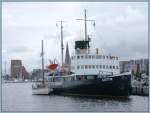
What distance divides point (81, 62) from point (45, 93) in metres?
6.96

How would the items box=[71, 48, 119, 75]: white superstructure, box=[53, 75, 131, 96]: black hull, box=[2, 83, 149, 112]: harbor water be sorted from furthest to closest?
1. box=[71, 48, 119, 75]: white superstructure
2. box=[53, 75, 131, 96]: black hull
3. box=[2, 83, 149, 112]: harbor water

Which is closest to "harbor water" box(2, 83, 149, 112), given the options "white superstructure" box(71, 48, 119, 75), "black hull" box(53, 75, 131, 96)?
"black hull" box(53, 75, 131, 96)

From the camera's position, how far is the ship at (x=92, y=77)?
35.9m

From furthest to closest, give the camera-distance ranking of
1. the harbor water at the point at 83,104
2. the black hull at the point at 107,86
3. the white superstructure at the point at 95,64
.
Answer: the white superstructure at the point at 95,64, the black hull at the point at 107,86, the harbor water at the point at 83,104

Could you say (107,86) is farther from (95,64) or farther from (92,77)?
(95,64)

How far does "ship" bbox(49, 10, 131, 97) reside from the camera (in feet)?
118

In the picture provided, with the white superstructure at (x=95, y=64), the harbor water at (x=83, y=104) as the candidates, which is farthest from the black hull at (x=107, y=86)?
the white superstructure at (x=95, y=64)

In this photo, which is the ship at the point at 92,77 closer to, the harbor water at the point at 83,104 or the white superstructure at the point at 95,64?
the white superstructure at the point at 95,64

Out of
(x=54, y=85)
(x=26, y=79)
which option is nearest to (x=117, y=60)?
(x=54, y=85)

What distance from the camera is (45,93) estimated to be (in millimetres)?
43969

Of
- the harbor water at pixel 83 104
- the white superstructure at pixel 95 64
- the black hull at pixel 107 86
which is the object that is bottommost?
the harbor water at pixel 83 104

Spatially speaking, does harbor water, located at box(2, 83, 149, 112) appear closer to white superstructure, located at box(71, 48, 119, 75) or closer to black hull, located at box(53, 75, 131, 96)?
black hull, located at box(53, 75, 131, 96)

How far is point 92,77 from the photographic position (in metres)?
37.8

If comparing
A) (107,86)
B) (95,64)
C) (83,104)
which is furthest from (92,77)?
(83,104)
